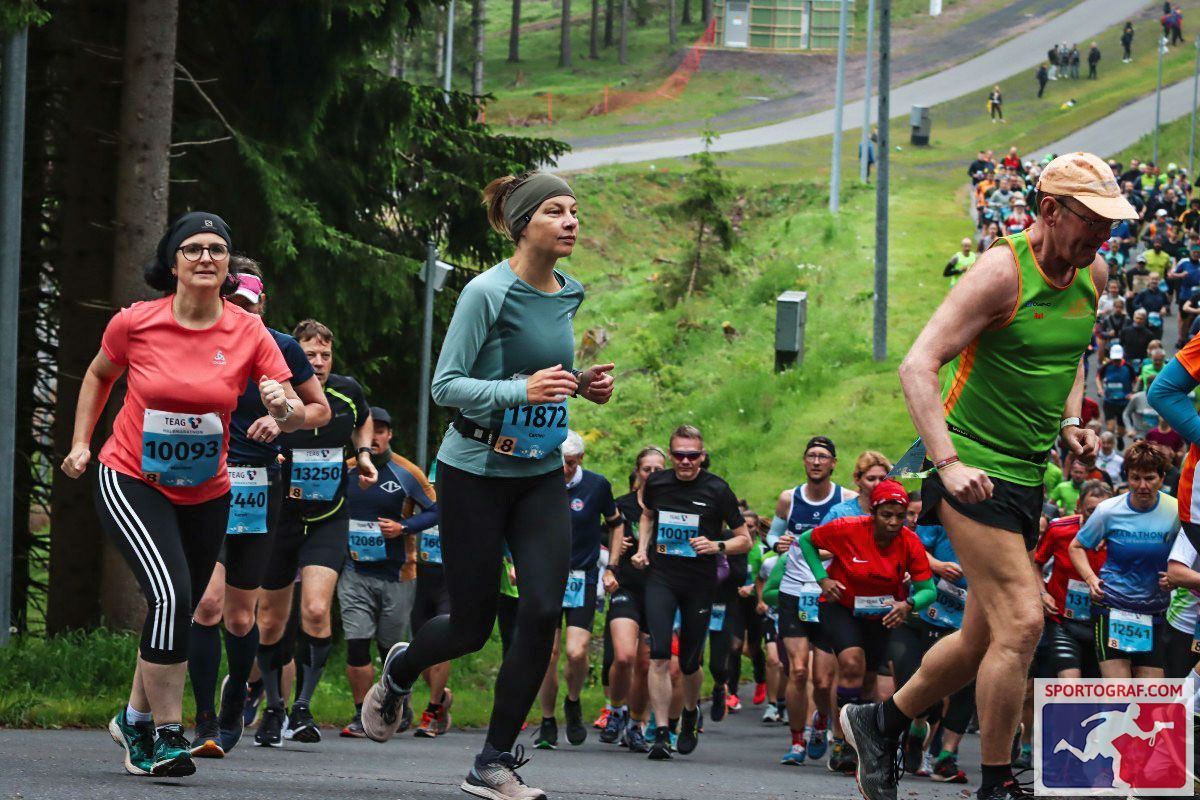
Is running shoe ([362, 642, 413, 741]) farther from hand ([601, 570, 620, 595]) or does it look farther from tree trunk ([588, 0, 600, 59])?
tree trunk ([588, 0, 600, 59])

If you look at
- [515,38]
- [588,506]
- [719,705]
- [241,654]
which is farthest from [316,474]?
[515,38]

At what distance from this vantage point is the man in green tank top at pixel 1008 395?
6.22 m

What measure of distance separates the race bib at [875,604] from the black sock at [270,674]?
3.79 metres

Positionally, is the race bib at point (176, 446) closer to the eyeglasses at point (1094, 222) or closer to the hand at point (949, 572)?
the eyeglasses at point (1094, 222)

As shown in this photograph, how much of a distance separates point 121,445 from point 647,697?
7.25 metres

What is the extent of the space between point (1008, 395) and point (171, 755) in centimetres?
335

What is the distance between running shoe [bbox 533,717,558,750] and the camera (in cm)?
1316

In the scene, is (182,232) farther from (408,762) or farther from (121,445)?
(408,762)

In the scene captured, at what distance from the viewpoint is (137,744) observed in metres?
7.33

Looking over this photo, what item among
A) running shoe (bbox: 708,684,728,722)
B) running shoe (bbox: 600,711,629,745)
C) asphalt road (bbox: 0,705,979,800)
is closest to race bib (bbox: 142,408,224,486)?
asphalt road (bbox: 0,705,979,800)

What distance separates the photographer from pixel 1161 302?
31.1 m

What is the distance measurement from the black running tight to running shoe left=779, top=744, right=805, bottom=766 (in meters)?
6.19

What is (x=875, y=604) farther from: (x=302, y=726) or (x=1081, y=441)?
(x=1081, y=441)

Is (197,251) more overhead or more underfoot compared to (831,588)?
more overhead
